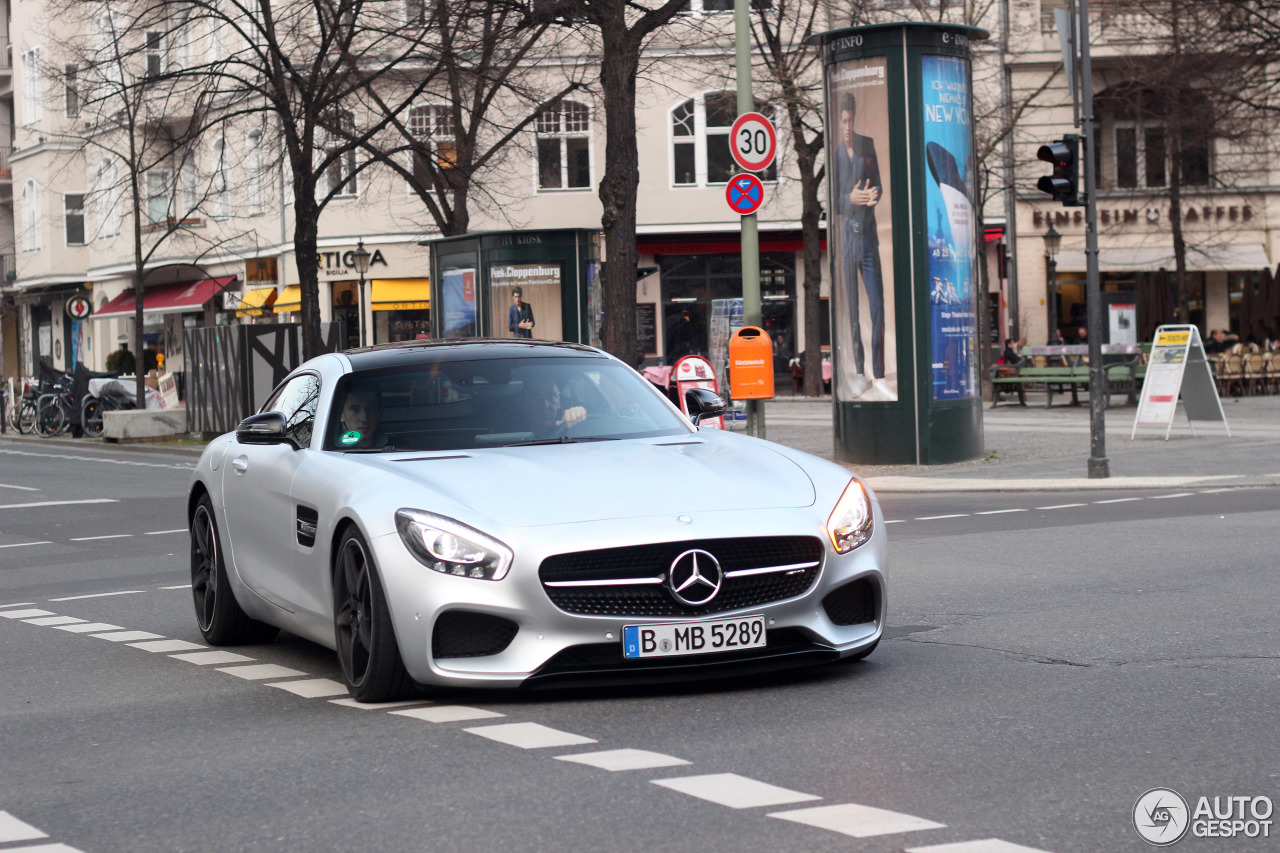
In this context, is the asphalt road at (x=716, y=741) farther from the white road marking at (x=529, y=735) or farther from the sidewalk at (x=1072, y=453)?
the sidewalk at (x=1072, y=453)

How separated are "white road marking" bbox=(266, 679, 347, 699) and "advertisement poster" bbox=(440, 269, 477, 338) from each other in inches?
757

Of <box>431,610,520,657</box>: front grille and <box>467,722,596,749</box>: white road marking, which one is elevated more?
<box>431,610,520,657</box>: front grille

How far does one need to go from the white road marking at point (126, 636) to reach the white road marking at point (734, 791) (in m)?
4.76

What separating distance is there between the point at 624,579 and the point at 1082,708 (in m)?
Result: 1.68

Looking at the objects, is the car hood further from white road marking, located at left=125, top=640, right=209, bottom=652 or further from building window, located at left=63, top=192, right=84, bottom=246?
building window, located at left=63, top=192, right=84, bottom=246

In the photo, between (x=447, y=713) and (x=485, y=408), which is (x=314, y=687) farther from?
(x=485, y=408)

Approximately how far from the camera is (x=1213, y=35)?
98.1ft

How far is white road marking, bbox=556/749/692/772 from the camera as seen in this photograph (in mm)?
5516

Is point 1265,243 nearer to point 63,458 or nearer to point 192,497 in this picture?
point 63,458

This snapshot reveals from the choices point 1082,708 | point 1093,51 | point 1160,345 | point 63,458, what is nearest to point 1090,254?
point 1160,345

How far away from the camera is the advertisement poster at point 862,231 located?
20.0 metres

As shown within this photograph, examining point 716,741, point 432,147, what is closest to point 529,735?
point 716,741

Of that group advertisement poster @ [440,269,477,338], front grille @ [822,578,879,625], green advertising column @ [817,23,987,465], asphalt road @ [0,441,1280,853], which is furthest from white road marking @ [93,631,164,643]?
advertisement poster @ [440,269,477,338]

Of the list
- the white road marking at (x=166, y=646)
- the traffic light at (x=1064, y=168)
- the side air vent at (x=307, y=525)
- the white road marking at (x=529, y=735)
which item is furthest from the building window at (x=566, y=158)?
the white road marking at (x=529, y=735)
